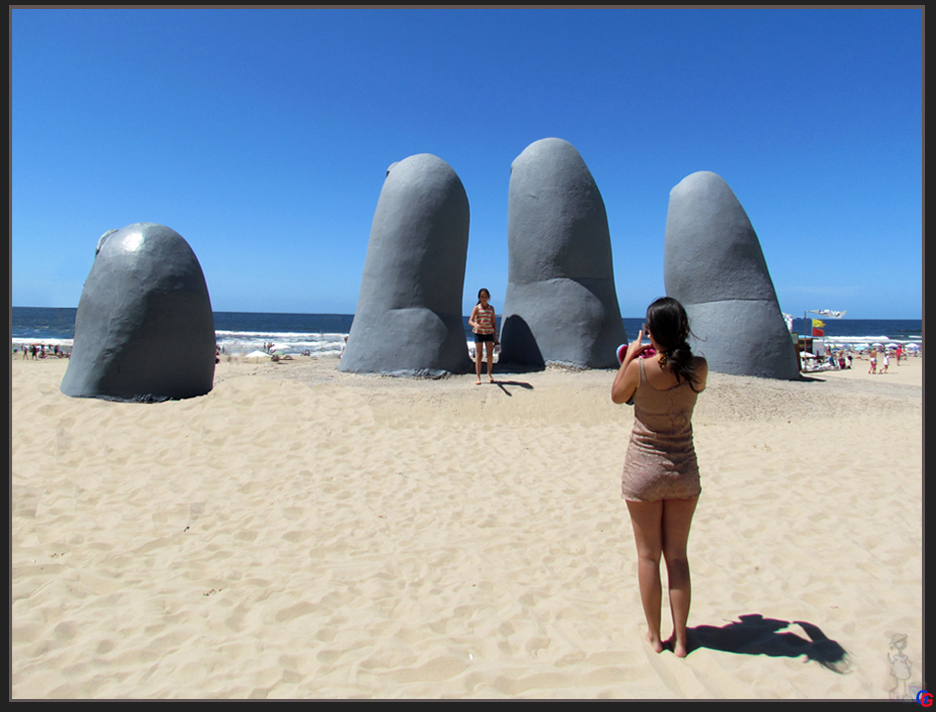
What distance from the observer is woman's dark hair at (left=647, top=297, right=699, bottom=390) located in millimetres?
1938

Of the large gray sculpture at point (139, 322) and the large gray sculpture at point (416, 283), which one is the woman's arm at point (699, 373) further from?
the large gray sculpture at point (416, 283)

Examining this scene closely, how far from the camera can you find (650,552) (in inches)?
82.0

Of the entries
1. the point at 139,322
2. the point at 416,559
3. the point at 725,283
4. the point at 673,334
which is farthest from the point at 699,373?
the point at 725,283

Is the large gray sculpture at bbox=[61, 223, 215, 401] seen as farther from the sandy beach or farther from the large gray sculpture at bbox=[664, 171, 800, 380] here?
the large gray sculpture at bbox=[664, 171, 800, 380]

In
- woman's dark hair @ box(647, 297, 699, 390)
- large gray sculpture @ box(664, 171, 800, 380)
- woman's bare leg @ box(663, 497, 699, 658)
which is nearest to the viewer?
woman's dark hair @ box(647, 297, 699, 390)

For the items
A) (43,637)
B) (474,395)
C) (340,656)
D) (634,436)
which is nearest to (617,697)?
(634,436)

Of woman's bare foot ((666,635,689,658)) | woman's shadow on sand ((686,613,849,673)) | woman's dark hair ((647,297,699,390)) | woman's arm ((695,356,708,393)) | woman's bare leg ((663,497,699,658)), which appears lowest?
woman's shadow on sand ((686,613,849,673))

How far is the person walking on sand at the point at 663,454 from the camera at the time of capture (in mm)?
1962

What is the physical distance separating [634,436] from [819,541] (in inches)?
78.9

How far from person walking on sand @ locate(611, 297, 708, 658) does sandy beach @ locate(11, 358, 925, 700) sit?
0.33 metres

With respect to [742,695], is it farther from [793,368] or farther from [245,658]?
[793,368]

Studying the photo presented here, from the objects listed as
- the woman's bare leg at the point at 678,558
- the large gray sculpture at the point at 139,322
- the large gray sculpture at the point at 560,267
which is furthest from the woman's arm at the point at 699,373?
the large gray sculpture at the point at 560,267

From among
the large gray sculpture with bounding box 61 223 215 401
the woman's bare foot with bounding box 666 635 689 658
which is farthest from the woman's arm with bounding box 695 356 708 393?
the large gray sculpture with bounding box 61 223 215 401

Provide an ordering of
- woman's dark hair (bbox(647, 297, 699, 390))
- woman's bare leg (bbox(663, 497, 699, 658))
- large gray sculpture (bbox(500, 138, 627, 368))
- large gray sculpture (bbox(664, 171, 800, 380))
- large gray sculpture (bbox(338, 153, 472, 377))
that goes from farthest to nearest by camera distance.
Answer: large gray sculpture (bbox(664, 171, 800, 380)) < large gray sculpture (bbox(500, 138, 627, 368)) < large gray sculpture (bbox(338, 153, 472, 377)) < woman's bare leg (bbox(663, 497, 699, 658)) < woman's dark hair (bbox(647, 297, 699, 390))
